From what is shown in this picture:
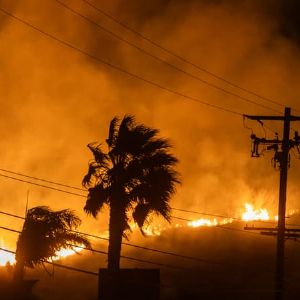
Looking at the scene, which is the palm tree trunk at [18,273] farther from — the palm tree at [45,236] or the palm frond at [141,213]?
the palm frond at [141,213]

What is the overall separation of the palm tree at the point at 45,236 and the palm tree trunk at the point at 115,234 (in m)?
2.76

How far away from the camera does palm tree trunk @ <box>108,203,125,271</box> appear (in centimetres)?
2992

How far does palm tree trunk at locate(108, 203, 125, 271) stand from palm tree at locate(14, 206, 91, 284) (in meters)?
2.76

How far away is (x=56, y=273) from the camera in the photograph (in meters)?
90.0

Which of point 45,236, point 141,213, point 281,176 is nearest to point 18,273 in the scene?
point 45,236

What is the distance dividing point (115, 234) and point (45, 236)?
14.7 feet

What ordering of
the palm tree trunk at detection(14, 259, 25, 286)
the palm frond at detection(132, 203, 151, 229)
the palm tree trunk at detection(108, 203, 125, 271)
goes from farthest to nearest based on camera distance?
the palm tree trunk at detection(14, 259, 25, 286) < the palm frond at detection(132, 203, 151, 229) < the palm tree trunk at detection(108, 203, 125, 271)

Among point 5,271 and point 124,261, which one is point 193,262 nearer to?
point 124,261

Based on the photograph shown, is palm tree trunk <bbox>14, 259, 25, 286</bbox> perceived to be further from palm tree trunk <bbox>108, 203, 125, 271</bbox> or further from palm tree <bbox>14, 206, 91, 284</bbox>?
palm tree trunk <bbox>108, 203, 125, 271</bbox>

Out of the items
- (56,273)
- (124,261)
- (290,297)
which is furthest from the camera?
(124,261)

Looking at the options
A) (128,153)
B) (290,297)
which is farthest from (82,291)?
(128,153)

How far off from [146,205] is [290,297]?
2926 centimetres

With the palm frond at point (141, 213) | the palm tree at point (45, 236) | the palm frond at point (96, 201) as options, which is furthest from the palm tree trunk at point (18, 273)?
the palm frond at point (141, 213)

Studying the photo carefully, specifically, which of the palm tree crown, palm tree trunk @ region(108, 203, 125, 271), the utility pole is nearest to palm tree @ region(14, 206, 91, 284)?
the palm tree crown
